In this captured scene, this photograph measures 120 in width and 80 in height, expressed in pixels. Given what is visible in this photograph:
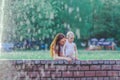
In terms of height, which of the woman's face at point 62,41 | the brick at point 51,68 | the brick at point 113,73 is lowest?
the brick at point 113,73

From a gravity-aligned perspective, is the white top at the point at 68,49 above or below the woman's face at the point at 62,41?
below

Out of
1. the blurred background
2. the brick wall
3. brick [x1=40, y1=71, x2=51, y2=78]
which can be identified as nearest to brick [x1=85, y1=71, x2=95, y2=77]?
the brick wall

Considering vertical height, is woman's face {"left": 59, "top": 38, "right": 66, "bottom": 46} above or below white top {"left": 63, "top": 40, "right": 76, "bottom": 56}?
above

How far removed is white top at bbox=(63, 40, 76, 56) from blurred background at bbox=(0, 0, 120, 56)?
9.34 meters

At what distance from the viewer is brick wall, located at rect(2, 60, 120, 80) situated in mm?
7016

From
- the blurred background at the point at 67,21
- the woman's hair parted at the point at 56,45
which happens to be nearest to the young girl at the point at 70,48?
the woman's hair parted at the point at 56,45

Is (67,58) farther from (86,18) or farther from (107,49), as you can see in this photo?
(86,18)

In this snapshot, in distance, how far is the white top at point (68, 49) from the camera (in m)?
7.80

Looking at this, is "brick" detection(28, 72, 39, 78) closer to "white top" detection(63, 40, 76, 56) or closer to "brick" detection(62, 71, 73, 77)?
"brick" detection(62, 71, 73, 77)

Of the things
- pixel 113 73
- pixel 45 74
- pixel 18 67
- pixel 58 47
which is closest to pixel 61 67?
pixel 45 74

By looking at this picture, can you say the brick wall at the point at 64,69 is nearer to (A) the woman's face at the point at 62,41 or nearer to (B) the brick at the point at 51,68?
(B) the brick at the point at 51,68

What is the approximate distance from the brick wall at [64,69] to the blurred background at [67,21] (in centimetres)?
1014

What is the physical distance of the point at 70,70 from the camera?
7051 mm

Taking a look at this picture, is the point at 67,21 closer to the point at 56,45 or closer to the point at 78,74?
the point at 56,45
